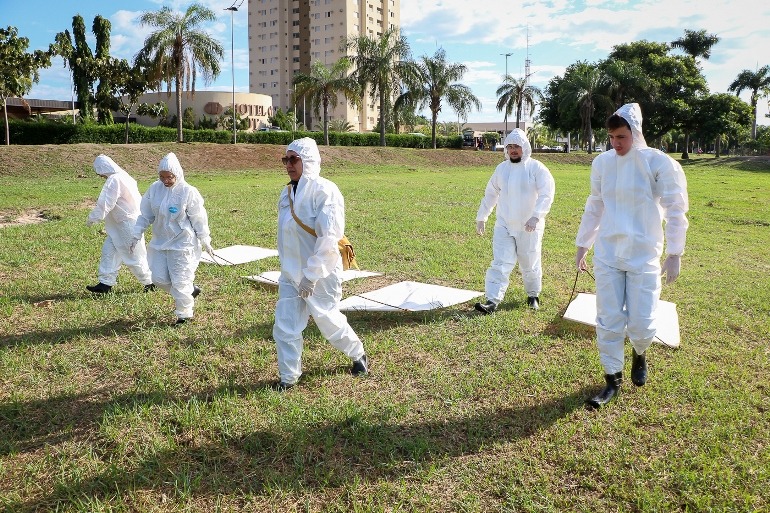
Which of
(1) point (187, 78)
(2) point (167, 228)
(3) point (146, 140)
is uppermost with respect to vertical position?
(1) point (187, 78)

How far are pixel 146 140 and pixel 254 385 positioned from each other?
3174cm

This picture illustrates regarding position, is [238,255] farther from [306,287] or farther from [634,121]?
[634,121]

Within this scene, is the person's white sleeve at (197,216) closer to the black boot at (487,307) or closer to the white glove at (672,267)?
the black boot at (487,307)

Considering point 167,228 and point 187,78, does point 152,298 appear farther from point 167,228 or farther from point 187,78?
point 187,78

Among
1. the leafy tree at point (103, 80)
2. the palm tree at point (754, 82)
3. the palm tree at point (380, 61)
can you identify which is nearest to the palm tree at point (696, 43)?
the palm tree at point (754, 82)

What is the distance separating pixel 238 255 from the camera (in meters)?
8.88

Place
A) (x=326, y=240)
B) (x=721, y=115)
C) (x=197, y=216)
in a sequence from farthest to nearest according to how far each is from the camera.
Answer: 1. (x=721, y=115)
2. (x=197, y=216)
3. (x=326, y=240)

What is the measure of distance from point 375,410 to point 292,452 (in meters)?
0.70

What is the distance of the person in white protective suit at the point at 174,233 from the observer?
5.77 metres

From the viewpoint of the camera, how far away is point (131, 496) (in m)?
3.05

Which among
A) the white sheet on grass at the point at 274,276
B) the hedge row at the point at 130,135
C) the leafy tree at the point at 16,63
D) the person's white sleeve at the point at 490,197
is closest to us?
the person's white sleeve at the point at 490,197

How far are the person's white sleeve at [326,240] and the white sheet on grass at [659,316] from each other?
2.67 meters

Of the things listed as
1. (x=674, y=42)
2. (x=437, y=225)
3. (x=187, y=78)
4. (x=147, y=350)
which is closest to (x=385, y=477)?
(x=147, y=350)

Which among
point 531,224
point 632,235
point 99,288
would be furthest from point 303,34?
point 632,235
